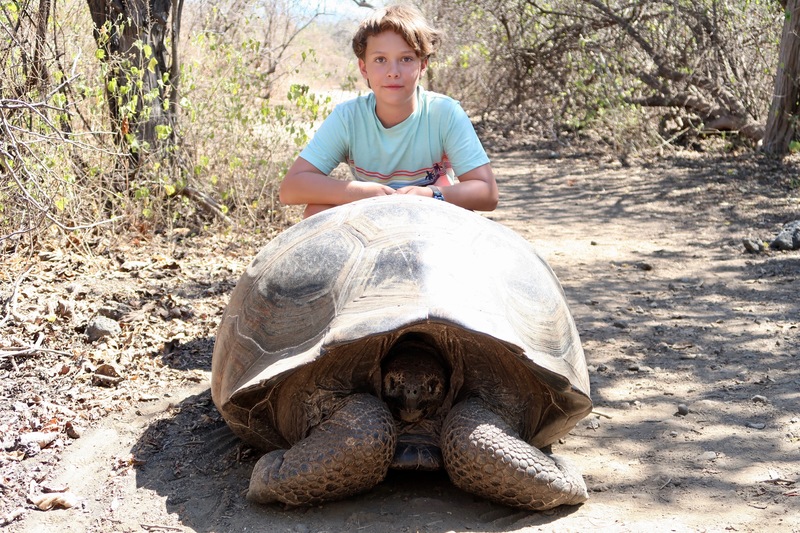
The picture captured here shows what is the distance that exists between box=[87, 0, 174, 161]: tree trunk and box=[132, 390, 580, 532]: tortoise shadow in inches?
93.7

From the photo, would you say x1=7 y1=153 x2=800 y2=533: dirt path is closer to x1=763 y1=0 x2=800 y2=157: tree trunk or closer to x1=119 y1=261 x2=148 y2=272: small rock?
x1=119 y1=261 x2=148 y2=272: small rock

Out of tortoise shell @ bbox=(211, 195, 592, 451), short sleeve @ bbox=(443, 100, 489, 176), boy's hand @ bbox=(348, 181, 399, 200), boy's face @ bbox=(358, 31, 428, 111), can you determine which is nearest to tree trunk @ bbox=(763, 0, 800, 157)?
short sleeve @ bbox=(443, 100, 489, 176)

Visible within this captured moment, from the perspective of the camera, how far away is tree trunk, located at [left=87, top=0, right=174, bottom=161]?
4707 millimetres

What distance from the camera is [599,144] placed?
9.33 metres

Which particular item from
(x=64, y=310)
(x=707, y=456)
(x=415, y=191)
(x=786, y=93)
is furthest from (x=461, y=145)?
(x=786, y=93)

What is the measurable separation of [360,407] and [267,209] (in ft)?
11.6

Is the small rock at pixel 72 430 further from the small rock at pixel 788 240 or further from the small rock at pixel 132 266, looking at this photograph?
the small rock at pixel 788 240

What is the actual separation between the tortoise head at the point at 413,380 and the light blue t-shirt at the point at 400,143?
107cm

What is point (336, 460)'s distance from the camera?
223 cm

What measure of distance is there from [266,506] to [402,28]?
1.79 metres

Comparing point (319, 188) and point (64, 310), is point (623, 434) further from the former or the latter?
point (64, 310)

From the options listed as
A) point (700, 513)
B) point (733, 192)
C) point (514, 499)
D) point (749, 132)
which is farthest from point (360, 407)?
point (749, 132)

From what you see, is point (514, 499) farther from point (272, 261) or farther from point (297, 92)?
point (297, 92)

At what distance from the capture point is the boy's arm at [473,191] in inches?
124
